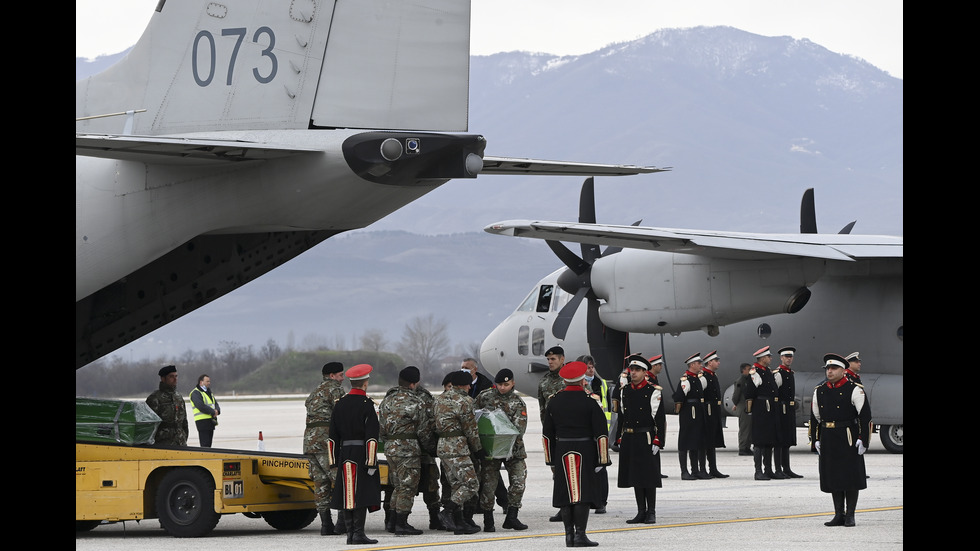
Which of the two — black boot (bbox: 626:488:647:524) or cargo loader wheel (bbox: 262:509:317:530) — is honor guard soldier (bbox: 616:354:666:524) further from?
cargo loader wheel (bbox: 262:509:317:530)

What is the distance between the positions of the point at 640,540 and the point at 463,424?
1.94 meters

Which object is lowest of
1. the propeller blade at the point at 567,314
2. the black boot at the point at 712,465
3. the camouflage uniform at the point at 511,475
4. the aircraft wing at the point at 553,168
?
the black boot at the point at 712,465

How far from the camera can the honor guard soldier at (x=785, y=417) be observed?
16.1 metres

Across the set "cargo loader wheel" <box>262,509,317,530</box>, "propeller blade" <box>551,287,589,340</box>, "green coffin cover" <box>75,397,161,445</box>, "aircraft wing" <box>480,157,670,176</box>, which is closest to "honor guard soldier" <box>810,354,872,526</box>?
"aircraft wing" <box>480,157,670,176</box>

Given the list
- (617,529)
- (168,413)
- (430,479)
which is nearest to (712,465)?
(617,529)

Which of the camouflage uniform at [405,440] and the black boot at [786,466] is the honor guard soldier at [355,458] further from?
the black boot at [786,466]

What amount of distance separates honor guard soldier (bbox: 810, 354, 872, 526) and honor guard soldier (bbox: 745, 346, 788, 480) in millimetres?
4642

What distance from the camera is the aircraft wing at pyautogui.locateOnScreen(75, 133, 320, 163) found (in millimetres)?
8477

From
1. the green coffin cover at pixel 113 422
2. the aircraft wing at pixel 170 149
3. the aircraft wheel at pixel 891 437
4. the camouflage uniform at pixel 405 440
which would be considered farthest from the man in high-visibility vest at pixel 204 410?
the aircraft wheel at pixel 891 437

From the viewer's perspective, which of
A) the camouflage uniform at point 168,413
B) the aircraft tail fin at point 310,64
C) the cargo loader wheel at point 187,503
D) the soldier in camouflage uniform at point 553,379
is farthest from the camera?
the camouflage uniform at point 168,413

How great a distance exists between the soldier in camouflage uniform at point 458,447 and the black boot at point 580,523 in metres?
1.21

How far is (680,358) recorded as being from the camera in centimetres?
2050
